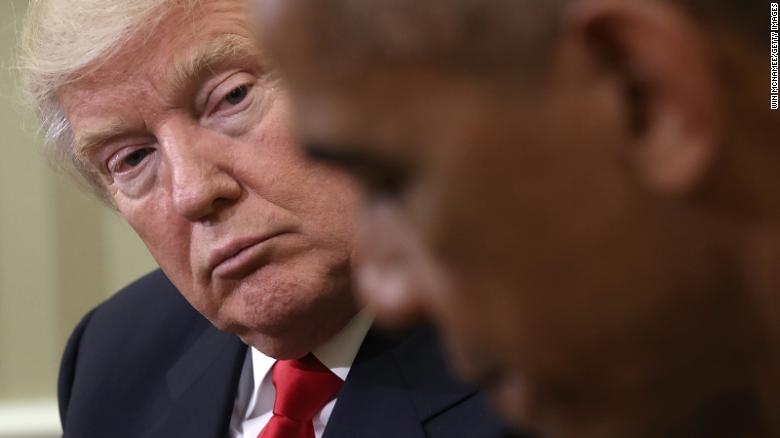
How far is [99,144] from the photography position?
1.23 m

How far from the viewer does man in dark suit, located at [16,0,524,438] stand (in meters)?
1.10

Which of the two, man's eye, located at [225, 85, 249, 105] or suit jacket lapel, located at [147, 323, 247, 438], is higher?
man's eye, located at [225, 85, 249, 105]

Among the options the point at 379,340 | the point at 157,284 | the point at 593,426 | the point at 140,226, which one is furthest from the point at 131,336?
the point at 593,426

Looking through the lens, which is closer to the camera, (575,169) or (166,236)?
(575,169)

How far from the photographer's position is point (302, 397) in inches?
49.1

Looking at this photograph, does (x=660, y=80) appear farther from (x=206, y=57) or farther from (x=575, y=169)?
(x=206, y=57)

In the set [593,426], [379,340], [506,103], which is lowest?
[593,426]

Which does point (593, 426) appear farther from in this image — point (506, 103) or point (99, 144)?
point (99, 144)

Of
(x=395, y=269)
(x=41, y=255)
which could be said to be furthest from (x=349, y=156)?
(x=41, y=255)

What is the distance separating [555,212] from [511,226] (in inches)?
0.7

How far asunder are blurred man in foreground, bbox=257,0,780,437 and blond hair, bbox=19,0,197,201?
2.22ft

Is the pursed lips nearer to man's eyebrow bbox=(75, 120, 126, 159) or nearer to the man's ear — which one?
man's eyebrow bbox=(75, 120, 126, 159)

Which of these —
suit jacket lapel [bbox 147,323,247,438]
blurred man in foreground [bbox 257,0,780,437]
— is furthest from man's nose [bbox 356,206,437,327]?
suit jacket lapel [bbox 147,323,247,438]

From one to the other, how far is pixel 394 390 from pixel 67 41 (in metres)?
0.52
